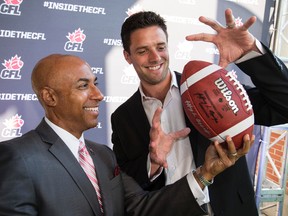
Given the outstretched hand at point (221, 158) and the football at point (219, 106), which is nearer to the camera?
the outstretched hand at point (221, 158)

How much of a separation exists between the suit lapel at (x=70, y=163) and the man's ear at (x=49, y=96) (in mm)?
101

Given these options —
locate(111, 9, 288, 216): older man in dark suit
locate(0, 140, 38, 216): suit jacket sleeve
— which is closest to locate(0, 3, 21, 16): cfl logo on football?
locate(111, 9, 288, 216): older man in dark suit

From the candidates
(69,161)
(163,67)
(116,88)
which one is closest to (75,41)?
(116,88)

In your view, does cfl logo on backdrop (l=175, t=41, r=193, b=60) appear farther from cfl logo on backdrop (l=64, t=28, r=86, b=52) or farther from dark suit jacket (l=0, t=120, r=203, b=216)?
dark suit jacket (l=0, t=120, r=203, b=216)

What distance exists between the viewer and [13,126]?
233 cm

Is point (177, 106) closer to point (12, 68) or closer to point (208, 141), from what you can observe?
point (208, 141)

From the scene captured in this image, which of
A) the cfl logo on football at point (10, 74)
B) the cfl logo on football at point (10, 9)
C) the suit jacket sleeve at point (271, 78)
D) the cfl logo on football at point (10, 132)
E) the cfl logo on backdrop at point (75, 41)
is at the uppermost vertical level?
the cfl logo on football at point (10, 9)

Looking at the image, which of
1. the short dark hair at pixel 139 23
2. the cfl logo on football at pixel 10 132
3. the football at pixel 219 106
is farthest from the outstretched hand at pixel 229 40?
the cfl logo on football at pixel 10 132

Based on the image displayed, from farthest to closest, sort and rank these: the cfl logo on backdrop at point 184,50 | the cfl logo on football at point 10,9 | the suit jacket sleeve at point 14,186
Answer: the cfl logo on backdrop at point 184,50, the cfl logo on football at point 10,9, the suit jacket sleeve at point 14,186

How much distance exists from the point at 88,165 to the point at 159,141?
349mm

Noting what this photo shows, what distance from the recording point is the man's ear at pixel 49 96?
1.13 meters

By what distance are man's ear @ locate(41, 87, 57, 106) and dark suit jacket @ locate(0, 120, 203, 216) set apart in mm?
81

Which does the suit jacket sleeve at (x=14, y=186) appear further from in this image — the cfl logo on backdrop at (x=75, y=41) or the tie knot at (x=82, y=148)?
the cfl logo on backdrop at (x=75, y=41)

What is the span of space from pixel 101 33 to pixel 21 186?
1.79 m
